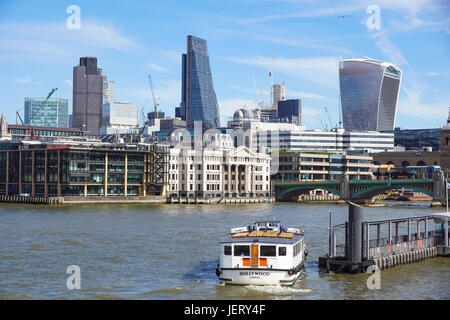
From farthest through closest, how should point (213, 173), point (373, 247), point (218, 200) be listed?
point (213, 173) → point (218, 200) → point (373, 247)

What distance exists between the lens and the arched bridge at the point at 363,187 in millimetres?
146125

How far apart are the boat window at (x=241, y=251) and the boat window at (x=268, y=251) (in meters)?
0.83

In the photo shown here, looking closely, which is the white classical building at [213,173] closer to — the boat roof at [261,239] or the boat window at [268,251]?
the boat roof at [261,239]

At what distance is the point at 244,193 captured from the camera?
17225 centimetres

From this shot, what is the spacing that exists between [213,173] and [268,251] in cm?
12334

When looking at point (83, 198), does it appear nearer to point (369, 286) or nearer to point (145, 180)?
point (145, 180)

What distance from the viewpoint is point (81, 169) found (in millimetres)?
146375

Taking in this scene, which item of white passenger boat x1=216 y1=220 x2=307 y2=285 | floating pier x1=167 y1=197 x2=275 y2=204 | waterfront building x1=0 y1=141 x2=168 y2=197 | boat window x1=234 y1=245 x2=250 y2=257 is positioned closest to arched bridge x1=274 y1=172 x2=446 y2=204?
floating pier x1=167 y1=197 x2=275 y2=204

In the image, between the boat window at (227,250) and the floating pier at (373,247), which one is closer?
the boat window at (227,250)

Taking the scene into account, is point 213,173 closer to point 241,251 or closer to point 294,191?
point 294,191

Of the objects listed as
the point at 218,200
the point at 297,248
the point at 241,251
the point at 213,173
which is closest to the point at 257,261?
the point at 241,251

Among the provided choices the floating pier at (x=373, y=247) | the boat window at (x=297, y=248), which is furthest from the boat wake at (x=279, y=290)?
the floating pier at (x=373, y=247)

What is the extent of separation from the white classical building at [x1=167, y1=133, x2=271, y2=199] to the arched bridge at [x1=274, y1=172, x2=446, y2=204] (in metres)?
6.62

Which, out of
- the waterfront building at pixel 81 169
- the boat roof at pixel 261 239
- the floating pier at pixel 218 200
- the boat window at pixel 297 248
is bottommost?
the floating pier at pixel 218 200
